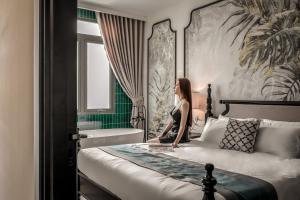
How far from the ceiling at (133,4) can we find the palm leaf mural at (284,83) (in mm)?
2055

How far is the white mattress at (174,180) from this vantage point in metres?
1.86

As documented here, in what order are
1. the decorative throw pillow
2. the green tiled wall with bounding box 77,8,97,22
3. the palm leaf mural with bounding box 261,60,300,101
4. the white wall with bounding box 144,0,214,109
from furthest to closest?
the green tiled wall with bounding box 77,8,97,22, the white wall with bounding box 144,0,214,109, the decorative throw pillow, the palm leaf mural with bounding box 261,60,300,101

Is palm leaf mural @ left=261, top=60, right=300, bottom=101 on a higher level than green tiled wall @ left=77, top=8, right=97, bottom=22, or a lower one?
lower

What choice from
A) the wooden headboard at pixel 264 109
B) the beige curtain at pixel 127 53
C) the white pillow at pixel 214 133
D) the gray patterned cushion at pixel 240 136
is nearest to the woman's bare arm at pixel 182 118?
the white pillow at pixel 214 133

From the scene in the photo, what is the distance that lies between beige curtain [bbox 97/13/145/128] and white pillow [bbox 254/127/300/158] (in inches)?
113

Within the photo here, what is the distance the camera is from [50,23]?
Result: 4.21 ft

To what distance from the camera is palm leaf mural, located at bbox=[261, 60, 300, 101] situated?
316 cm

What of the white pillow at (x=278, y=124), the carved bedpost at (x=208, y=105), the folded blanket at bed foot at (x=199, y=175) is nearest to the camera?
the folded blanket at bed foot at (x=199, y=175)

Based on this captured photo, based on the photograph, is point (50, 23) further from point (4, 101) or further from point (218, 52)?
point (218, 52)

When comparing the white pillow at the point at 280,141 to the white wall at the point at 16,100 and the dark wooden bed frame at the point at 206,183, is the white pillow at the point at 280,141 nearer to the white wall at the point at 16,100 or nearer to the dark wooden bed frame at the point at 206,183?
the dark wooden bed frame at the point at 206,183

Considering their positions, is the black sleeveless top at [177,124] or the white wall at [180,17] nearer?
the black sleeveless top at [177,124]

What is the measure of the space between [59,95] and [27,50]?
0.44 metres

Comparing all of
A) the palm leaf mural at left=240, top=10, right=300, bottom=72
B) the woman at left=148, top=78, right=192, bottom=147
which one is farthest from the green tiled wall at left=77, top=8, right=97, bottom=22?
the palm leaf mural at left=240, top=10, right=300, bottom=72

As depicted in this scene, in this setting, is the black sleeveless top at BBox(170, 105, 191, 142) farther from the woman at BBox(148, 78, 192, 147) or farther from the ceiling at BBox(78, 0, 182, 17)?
the ceiling at BBox(78, 0, 182, 17)
